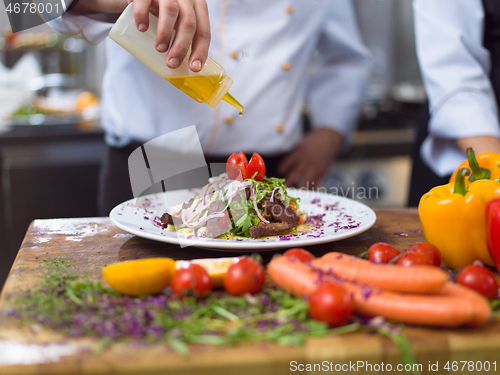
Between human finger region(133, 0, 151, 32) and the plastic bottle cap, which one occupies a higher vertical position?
human finger region(133, 0, 151, 32)

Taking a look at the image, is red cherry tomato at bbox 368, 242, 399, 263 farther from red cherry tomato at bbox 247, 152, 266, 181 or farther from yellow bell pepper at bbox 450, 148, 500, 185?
red cherry tomato at bbox 247, 152, 266, 181

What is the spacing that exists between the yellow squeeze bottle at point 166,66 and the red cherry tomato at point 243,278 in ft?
1.45

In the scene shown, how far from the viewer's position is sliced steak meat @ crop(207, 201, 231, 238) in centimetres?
114

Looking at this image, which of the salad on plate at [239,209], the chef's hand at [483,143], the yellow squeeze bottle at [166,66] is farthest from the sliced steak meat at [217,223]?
the chef's hand at [483,143]

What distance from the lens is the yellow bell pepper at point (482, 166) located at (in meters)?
1.12

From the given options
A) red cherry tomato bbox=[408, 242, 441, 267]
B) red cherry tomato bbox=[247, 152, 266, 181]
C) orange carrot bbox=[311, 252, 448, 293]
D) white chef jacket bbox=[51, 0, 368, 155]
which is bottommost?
red cherry tomato bbox=[408, 242, 441, 267]

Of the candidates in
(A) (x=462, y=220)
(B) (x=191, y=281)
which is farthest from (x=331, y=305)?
(A) (x=462, y=220)

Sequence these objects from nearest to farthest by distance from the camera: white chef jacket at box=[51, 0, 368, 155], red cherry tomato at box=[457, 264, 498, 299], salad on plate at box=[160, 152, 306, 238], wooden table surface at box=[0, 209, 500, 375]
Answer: wooden table surface at box=[0, 209, 500, 375]
red cherry tomato at box=[457, 264, 498, 299]
salad on plate at box=[160, 152, 306, 238]
white chef jacket at box=[51, 0, 368, 155]

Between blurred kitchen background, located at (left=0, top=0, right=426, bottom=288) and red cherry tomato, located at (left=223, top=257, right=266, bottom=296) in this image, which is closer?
red cherry tomato, located at (left=223, top=257, right=266, bottom=296)

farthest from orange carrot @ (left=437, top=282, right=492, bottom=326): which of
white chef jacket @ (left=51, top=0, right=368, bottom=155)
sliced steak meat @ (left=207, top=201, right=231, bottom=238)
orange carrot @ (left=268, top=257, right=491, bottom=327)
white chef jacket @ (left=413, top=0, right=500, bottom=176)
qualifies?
white chef jacket @ (left=51, top=0, right=368, bottom=155)

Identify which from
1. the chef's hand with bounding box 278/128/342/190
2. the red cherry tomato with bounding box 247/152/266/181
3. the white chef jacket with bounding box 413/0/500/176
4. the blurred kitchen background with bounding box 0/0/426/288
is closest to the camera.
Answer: the red cherry tomato with bounding box 247/152/266/181

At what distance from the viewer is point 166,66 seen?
116 centimetres

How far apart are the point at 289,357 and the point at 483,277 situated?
1.32 feet

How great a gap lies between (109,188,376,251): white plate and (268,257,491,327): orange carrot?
0.70ft
